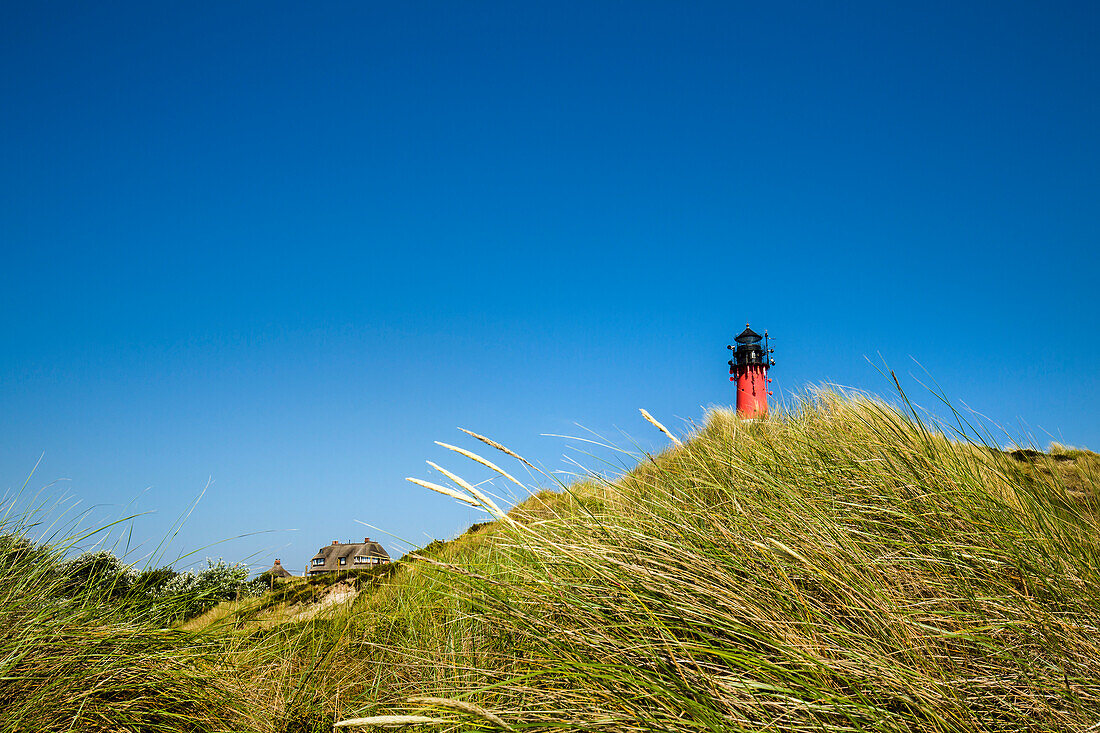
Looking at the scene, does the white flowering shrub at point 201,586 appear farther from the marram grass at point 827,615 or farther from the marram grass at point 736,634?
the marram grass at point 827,615

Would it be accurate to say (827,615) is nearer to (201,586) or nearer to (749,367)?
(201,586)

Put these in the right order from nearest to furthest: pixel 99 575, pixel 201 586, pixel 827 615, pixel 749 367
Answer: pixel 827 615 → pixel 99 575 → pixel 201 586 → pixel 749 367

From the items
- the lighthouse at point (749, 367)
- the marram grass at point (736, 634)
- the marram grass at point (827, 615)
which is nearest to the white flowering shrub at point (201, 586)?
the marram grass at point (736, 634)

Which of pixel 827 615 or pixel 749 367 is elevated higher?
pixel 749 367

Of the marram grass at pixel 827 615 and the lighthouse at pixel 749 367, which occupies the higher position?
the lighthouse at pixel 749 367

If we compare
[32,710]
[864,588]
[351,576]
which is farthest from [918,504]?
[351,576]

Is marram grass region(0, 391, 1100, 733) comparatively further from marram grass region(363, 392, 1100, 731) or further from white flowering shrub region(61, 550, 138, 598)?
white flowering shrub region(61, 550, 138, 598)

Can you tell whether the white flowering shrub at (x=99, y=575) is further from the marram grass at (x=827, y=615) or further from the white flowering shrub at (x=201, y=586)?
Answer: the marram grass at (x=827, y=615)

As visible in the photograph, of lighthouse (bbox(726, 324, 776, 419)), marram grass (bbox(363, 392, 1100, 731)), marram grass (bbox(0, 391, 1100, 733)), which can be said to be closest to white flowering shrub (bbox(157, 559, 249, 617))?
marram grass (bbox(0, 391, 1100, 733))

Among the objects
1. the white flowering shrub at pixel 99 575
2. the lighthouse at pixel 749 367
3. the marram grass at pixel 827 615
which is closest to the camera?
the marram grass at pixel 827 615

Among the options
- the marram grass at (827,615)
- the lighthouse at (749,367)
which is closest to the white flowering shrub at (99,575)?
the marram grass at (827,615)

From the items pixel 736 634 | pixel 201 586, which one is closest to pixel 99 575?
pixel 201 586

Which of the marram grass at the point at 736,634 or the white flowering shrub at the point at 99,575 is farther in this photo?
the white flowering shrub at the point at 99,575

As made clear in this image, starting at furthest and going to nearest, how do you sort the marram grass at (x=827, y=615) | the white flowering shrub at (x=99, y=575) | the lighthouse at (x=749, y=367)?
1. the lighthouse at (x=749, y=367)
2. the white flowering shrub at (x=99, y=575)
3. the marram grass at (x=827, y=615)
